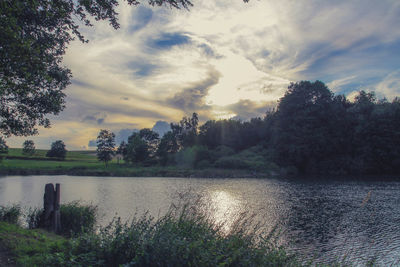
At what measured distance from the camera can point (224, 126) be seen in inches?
3708

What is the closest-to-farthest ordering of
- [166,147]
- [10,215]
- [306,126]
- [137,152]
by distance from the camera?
[10,215], [306,126], [137,152], [166,147]

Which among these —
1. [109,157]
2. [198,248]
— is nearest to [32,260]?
[198,248]

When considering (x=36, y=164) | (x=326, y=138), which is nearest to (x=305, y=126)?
(x=326, y=138)

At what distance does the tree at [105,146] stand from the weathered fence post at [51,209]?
88407mm

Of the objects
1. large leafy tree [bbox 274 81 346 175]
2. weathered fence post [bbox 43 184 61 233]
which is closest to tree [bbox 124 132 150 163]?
large leafy tree [bbox 274 81 346 175]

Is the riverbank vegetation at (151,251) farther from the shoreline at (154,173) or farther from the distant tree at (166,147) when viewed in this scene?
the distant tree at (166,147)

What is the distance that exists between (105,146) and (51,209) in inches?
3583

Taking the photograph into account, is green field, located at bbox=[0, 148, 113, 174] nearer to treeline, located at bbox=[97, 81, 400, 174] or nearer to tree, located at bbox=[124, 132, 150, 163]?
tree, located at bbox=[124, 132, 150, 163]

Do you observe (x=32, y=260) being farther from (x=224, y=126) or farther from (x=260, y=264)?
(x=224, y=126)

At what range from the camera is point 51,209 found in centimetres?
1277

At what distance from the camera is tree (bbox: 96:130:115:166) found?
323 ft

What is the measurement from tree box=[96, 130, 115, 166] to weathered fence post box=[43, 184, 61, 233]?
290 feet

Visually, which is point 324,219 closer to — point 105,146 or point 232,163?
point 232,163

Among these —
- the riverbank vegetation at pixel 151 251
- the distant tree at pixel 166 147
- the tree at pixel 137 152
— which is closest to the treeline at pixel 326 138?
the distant tree at pixel 166 147
